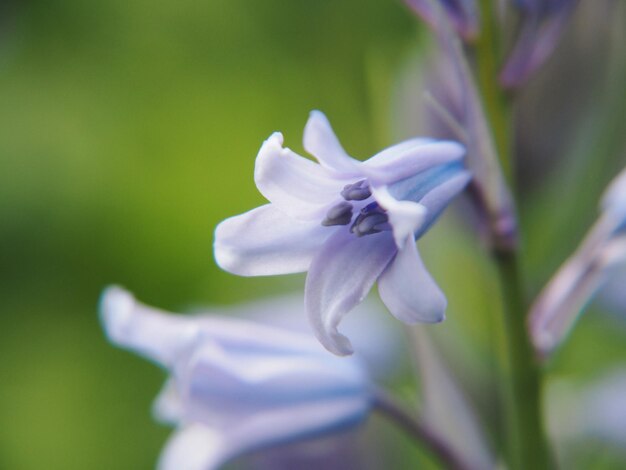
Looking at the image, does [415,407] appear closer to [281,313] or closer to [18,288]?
[281,313]

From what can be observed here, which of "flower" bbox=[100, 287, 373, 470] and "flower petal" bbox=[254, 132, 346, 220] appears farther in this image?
"flower" bbox=[100, 287, 373, 470]

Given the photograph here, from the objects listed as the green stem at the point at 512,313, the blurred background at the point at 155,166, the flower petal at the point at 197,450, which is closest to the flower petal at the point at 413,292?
the green stem at the point at 512,313

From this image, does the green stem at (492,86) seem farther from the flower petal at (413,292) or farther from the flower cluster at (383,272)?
the flower petal at (413,292)

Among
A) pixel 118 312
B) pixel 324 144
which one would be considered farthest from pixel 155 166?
pixel 324 144

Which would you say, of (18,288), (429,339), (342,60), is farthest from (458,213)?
(18,288)

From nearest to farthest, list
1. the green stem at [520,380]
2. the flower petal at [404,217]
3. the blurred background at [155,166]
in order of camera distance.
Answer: the flower petal at [404,217] → the green stem at [520,380] → the blurred background at [155,166]

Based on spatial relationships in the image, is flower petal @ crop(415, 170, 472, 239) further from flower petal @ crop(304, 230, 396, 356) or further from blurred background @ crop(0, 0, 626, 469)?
blurred background @ crop(0, 0, 626, 469)

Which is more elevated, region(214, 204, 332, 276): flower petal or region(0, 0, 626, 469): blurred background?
region(214, 204, 332, 276): flower petal

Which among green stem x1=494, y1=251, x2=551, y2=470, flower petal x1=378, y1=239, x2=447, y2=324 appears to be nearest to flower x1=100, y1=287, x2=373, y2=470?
green stem x1=494, y1=251, x2=551, y2=470
